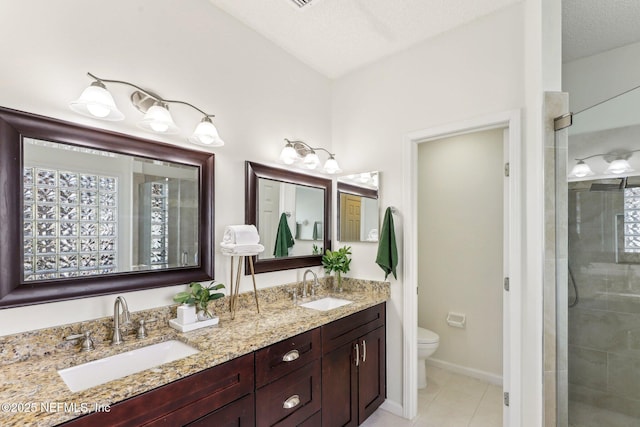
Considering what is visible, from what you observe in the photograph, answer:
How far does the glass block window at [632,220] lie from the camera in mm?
1604

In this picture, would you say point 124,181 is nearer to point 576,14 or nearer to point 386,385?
point 386,385

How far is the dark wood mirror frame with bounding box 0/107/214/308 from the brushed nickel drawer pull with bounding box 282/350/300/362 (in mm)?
707

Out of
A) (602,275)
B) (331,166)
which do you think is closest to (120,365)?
(331,166)

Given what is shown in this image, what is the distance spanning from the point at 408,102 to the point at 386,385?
7.57 feet

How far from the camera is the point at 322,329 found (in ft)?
6.07

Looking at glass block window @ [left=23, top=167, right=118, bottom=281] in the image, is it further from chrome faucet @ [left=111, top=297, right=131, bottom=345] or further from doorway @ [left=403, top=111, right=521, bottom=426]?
doorway @ [left=403, top=111, right=521, bottom=426]

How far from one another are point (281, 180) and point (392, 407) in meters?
2.00

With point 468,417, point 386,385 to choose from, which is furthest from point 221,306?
point 468,417

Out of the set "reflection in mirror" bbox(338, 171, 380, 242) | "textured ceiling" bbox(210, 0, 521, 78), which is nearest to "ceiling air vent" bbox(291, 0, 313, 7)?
"textured ceiling" bbox(210, 0, 521, 78)

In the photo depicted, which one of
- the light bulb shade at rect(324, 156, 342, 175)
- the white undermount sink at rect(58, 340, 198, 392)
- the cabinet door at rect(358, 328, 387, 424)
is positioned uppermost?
the light bulb shade at rect(324, 156, 342, 175)

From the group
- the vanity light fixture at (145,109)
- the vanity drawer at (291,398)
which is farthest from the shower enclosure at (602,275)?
the vanity light fixture at (145,109)

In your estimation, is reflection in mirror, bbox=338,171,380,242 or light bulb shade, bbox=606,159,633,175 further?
reflection in mirror, bbox=338,171,380,242

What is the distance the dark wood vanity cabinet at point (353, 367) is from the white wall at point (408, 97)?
0.50 feet

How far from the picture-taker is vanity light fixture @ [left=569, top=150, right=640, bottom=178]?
1.63 meters
